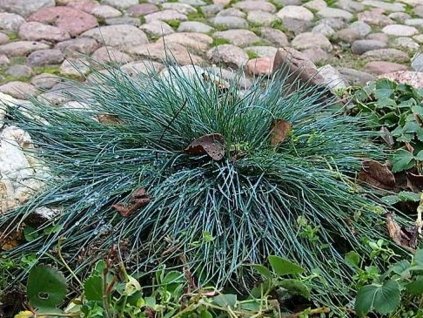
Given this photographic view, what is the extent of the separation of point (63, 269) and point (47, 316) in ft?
0.96

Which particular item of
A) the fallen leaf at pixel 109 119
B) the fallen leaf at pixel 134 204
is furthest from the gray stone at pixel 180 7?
the fallen leaf at pixel 134 204

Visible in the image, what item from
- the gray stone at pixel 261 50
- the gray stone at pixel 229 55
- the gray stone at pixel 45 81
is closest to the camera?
the gray stone at pixel 45 81

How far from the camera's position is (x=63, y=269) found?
1783 mm

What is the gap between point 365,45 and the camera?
3766 millimetres

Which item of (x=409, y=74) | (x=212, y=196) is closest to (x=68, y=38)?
(x=409, y=74)

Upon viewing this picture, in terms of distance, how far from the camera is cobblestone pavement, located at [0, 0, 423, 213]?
3.29 m

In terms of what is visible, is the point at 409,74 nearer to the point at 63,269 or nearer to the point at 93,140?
the point at 93,140

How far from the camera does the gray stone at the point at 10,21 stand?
3738 millimetres

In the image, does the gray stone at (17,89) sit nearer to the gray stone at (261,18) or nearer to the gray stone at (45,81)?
the gray stone at (45,81)

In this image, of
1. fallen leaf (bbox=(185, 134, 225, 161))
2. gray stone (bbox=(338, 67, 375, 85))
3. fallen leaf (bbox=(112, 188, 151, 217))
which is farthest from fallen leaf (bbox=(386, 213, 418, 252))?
gray stone (bbox=(338, 67, 375, 85))

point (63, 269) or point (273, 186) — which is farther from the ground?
point (273, 186)

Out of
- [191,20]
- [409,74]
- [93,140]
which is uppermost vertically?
[93,140]

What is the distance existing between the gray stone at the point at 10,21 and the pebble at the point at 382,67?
1.87 m

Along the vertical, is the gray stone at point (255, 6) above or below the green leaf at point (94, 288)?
below
